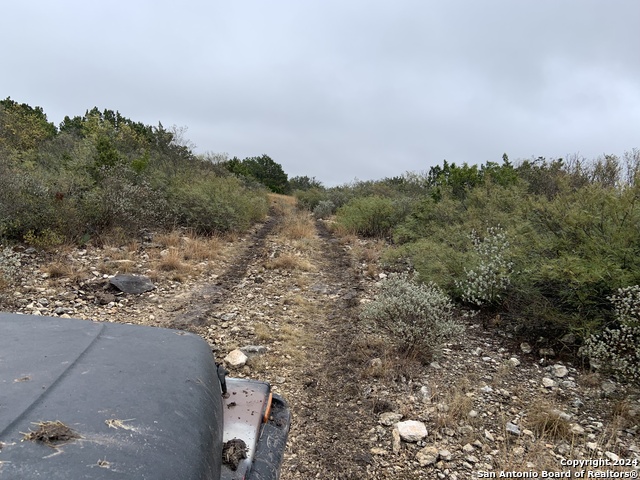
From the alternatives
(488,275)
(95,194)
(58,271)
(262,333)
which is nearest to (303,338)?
(262,333)

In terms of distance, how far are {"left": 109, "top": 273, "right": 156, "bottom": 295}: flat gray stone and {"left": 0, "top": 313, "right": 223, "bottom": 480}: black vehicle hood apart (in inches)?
171

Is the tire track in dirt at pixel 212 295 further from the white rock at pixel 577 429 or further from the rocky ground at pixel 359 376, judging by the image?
the white rock at pixel 577 429

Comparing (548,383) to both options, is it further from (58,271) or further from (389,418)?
(58,271)

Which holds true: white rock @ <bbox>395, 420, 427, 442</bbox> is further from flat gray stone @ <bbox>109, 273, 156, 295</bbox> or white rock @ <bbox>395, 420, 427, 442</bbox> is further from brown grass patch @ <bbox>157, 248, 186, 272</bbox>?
brown grass patch @ <bbox>157, 248, 186, 272</bbox>

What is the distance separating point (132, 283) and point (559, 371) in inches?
221

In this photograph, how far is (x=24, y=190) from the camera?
24.0 ft

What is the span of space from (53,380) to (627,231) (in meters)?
4.86

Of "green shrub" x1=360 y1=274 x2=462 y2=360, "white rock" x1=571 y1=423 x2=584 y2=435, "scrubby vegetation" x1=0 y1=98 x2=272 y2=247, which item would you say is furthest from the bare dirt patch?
"scrubby vegetation" x1=0 y1=98 x2=272 y2=247

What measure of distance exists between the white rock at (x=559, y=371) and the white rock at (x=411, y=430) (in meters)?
1.57

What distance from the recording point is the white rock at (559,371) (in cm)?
361

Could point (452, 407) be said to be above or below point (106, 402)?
Result: below

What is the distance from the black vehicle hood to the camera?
37.6 inches

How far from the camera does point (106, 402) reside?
117 cm

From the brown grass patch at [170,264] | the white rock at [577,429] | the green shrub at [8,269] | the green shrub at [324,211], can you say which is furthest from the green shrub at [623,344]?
the green shrub at [324,211]
